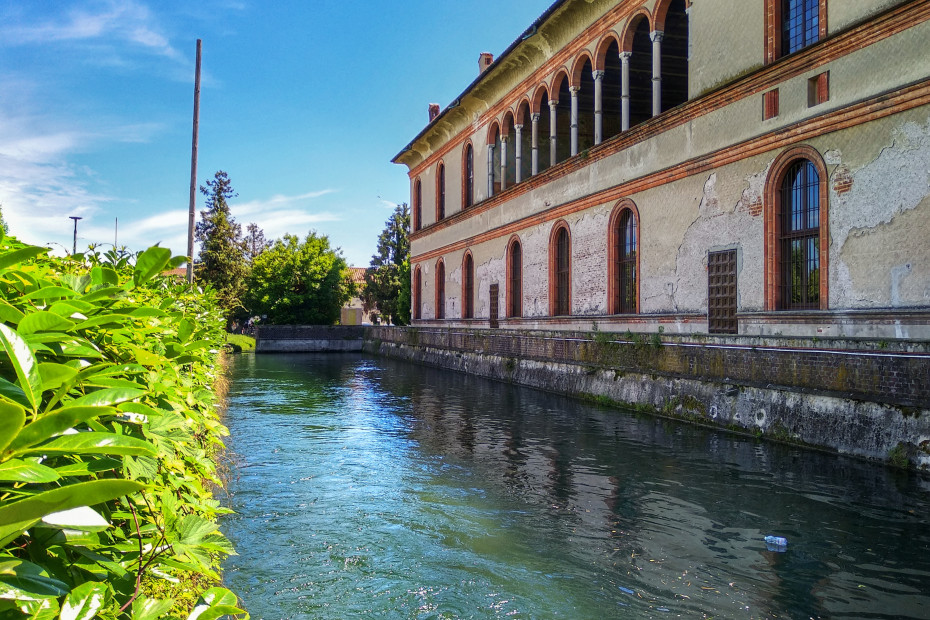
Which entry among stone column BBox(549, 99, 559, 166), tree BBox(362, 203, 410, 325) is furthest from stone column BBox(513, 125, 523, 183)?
tree BBox(362, 203, 410, 325)

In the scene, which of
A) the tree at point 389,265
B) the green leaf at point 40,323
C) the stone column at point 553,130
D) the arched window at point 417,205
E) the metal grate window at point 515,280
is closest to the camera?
the green leaf at point 40,323

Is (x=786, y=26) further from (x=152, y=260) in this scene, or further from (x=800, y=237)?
(x=152, y=260)

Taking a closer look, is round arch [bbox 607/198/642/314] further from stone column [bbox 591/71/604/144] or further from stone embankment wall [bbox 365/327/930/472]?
stone column [bbox 591/71/604/144]

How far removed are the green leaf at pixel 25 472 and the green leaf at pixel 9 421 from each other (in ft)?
0.12

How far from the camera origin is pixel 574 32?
19219 mm

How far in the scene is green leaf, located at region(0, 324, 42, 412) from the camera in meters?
1.11

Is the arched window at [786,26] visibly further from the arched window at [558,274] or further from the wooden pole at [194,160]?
the wooden pole at [194,160]

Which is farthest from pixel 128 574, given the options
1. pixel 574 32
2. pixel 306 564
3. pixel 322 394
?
pixel 574 32

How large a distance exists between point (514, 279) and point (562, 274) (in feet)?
11.3

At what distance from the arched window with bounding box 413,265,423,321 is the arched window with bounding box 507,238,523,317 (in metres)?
11.3

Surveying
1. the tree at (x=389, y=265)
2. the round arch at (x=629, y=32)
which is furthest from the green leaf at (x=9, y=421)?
the tree at (x=389, y=265)

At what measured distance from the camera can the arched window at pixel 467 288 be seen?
28000 millimetres

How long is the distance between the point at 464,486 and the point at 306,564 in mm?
2673

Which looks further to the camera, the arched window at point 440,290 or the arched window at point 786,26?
the arched window at point 440,290
